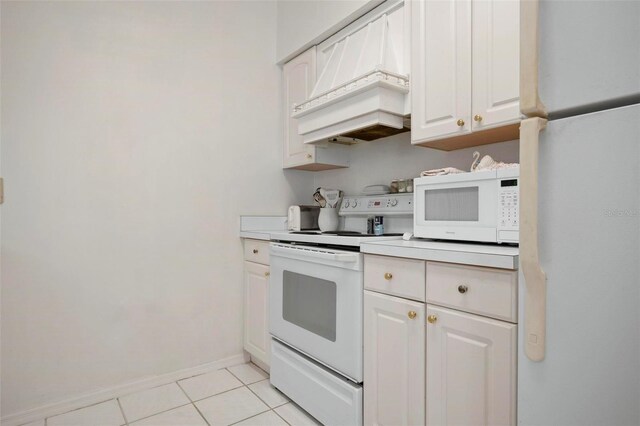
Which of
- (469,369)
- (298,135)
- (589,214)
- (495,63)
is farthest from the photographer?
(298,135)

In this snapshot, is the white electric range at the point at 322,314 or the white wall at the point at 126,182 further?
the white wall at the point at 126,182

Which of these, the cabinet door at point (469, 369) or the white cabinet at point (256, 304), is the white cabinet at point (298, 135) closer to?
the white cabinet at point (256, 304)

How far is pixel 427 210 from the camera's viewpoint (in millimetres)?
1754

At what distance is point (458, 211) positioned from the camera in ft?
5.26

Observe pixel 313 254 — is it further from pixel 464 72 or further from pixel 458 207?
pixel 464 72

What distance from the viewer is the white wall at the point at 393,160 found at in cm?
189

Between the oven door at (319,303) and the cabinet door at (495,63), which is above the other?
the cabinet door at (495,63)

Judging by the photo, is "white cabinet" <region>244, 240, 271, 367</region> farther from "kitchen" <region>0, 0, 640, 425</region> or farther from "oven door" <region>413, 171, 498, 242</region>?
"oven door" <region>413, 171, 498, 242</region>

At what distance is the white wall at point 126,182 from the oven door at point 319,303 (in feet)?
1.96

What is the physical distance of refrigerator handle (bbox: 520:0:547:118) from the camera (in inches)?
32.1

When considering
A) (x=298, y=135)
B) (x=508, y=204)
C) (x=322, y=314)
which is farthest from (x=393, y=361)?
(x=298, y=135)

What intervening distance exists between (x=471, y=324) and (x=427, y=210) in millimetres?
650

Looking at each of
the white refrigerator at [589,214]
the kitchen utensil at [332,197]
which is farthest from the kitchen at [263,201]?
the kitchen utensil at [332,197]

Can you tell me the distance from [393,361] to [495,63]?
4.21ft
